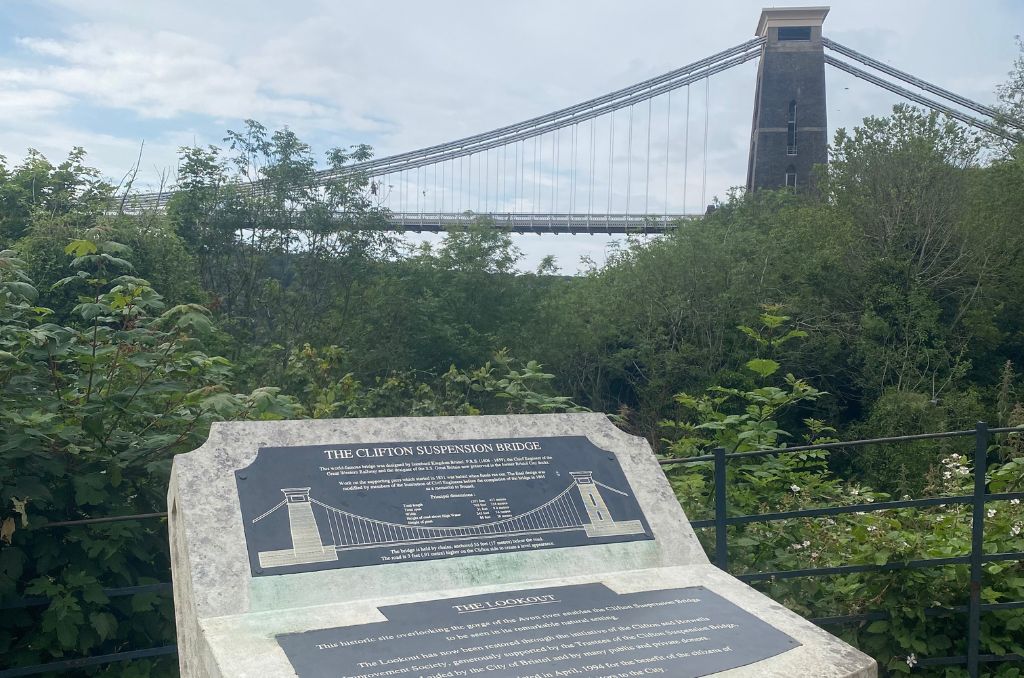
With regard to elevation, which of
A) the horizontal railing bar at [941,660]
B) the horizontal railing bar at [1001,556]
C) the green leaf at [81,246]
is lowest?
the horizontal railing bar at [941,660]

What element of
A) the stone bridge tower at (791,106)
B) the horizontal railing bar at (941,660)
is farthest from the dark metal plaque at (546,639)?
the stone bridge tower at (791,106)

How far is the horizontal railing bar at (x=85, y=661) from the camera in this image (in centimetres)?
282

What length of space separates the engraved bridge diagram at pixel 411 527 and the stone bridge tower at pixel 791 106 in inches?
1347

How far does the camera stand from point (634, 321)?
939 inches

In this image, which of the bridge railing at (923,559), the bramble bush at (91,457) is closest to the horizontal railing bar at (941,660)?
the bridge railing at (923,559)

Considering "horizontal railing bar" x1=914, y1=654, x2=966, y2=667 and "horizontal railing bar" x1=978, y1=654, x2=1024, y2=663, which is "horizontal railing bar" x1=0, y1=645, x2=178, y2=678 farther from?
"horizontal railing bar" x1=978, y1=654, x2=1024, y2=663

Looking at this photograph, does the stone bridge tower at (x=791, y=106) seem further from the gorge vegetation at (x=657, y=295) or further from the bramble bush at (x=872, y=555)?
the bramble bush at (x=872, y=555)

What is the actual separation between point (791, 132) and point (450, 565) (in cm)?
3571

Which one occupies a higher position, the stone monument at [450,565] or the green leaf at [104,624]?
the stone monument at [450,565]

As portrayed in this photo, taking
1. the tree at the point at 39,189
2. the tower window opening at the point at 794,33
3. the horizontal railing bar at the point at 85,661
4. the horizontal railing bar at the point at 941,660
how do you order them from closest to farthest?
the horizontal railing bar at the point at 85,661
the horizontal railing bar at the point at 941,660
the tree at the point at 39,189
the tower window opening at the point at 794,33

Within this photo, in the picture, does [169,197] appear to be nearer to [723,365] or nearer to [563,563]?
[723,365]

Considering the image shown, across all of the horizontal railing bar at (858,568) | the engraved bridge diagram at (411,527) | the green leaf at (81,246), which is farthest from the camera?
the horizontal railing bar at (858,568)

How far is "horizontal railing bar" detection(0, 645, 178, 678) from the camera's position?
282 cm

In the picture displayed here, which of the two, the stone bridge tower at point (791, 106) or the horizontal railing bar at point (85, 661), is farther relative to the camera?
the stone bridge tower at point (791, 106)
